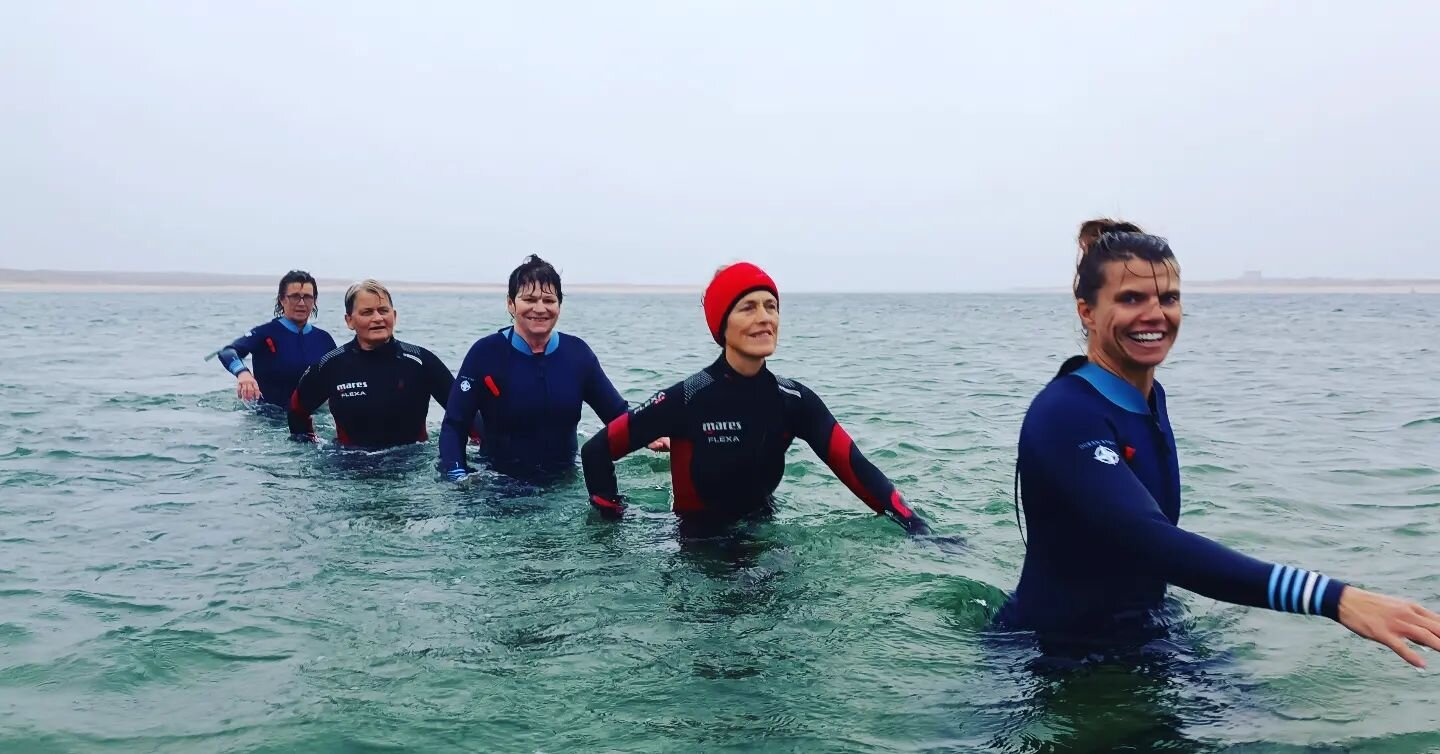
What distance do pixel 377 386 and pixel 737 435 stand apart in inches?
167

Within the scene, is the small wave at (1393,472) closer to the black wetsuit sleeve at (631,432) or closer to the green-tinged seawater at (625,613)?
the green-tinged seawater at (625,613)

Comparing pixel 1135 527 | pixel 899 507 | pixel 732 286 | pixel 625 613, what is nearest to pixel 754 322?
pixel 732 286

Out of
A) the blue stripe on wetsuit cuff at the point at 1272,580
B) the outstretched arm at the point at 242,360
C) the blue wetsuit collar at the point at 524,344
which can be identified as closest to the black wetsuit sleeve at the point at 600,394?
the blue wetsuit collar at the point at 524,344

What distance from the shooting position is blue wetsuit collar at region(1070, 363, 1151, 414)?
3.58 metres

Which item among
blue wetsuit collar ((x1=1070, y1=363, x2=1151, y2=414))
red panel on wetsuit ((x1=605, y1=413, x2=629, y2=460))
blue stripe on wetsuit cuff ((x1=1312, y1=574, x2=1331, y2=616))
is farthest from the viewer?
red panel on wetsuit ((x1=605, y1=413, x2=629, y2=460))

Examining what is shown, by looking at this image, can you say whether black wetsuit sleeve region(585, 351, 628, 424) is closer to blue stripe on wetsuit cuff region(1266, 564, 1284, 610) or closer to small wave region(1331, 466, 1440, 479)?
blue stripe on wetsuit cuff region(1266, 564, 1284, 610)

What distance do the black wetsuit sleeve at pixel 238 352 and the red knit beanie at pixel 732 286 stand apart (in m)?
7.49

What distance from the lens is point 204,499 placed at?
7816 millimetres

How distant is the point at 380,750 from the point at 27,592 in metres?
3.08

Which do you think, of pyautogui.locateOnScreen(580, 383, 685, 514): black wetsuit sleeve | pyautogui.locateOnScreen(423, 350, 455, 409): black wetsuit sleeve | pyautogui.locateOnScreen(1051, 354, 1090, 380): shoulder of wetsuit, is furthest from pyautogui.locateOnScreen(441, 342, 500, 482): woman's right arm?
pyautogui.locateOnScreen(1051, 354, 1090, 380): shoulder of wetsuit

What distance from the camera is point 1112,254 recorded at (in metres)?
3.52

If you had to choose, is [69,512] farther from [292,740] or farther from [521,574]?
[292,740]

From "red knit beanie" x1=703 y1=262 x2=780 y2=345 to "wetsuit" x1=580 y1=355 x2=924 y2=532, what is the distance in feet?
1.14

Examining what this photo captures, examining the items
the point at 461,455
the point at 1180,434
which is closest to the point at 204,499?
the point at 461,455
